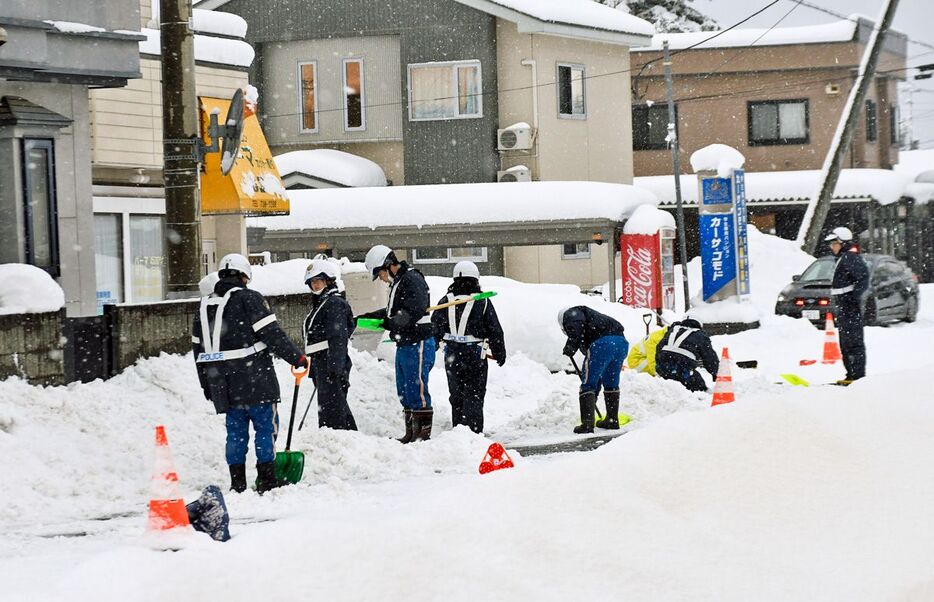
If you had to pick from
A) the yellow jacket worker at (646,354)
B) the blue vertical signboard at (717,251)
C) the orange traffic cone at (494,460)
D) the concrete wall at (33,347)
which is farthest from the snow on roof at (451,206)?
the orange traffic cone at (494,460)

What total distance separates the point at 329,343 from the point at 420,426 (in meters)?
1.28

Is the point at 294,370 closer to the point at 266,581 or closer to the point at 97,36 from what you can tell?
the point at 266,581

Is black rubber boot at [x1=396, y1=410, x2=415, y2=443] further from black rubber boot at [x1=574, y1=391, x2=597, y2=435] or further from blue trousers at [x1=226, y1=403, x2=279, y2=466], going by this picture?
blue trousers at [x1=226, y1=403, x2=279, y2=466]

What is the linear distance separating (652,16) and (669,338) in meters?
40.1

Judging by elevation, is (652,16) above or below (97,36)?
above

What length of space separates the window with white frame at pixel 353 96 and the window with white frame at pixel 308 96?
73 cm

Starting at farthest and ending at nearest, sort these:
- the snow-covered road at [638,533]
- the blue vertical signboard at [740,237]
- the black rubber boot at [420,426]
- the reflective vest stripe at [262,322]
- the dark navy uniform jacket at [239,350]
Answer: the blue vertical signboard at [740,237] → the black rubber boot at [420,426] → the reflective vest stripe at [262,322] → the dark navy uniform jacket at [239,350] → the snow-covered road at [638,533]

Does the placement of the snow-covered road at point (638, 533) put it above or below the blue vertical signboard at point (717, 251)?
below

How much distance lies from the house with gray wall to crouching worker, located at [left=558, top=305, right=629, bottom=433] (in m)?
6.34

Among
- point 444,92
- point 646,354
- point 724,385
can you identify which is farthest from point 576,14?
point 724,385

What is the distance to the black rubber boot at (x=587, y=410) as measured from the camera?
42.9 feet

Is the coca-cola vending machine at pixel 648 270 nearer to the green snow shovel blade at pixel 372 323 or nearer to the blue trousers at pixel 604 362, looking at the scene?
the blue trousers at pixel 604 362

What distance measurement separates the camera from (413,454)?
36.3 feet

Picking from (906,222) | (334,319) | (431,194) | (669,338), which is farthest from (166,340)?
(906,222)
